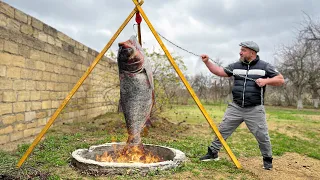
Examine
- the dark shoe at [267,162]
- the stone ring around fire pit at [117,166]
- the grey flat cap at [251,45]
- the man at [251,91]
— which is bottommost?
the dark shoe at [267,162]

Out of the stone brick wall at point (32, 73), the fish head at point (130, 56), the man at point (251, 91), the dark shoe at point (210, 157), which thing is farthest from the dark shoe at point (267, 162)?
the stone brick wall at point (32, 73)

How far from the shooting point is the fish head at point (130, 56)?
13.0 feet

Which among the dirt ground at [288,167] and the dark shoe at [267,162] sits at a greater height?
the dark shoe at [267,162]

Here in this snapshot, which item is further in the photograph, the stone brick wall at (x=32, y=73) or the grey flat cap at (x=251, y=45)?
the stone brick wall at (x=32, y=73)

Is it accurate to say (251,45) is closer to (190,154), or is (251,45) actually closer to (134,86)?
(134,86)

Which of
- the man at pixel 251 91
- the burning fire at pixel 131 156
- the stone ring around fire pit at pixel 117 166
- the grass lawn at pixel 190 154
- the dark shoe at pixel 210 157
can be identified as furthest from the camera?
the dark shoe at pixel 210 157

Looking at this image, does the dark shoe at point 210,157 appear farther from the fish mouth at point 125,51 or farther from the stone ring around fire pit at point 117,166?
the fish mouth at point 125,51

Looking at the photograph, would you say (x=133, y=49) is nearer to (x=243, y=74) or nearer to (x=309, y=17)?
(x=243, y=74)

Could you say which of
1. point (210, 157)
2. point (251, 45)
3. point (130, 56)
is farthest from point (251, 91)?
point (130, 56)

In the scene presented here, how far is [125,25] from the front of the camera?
4301 mm

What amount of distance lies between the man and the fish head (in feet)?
3.33

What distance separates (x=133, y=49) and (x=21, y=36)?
3.86 meters

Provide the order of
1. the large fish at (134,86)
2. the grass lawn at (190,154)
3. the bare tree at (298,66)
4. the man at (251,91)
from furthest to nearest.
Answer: the bare tree at (298,66)
the man at (251,91)
the grass lawn at (190,154)
the large fish at (134,86)

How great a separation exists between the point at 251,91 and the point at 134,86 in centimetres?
171
